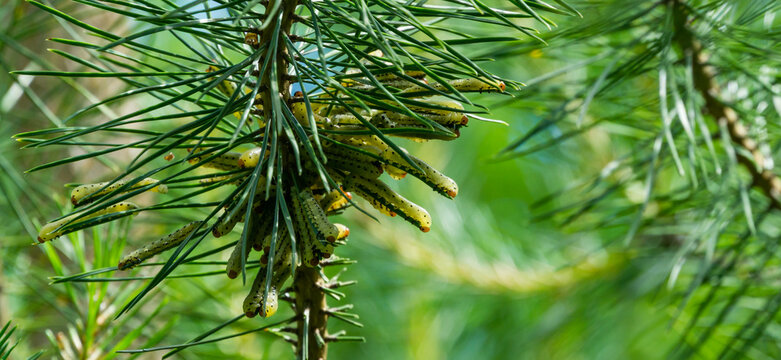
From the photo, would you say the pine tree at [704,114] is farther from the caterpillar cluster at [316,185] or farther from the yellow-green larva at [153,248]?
the yellow-green larva at [153,248]

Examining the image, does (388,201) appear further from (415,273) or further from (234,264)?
(415,273)

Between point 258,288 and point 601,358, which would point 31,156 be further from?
point 601,358

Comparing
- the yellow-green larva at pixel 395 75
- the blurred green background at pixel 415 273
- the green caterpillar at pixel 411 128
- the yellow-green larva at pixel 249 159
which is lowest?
the blurred green background at pixel 415 273

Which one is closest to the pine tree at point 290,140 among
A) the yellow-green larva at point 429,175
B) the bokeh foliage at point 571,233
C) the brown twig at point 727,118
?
the yellow-green larva at point 429,175

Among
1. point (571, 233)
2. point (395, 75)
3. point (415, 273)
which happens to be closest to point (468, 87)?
point (395, 75)

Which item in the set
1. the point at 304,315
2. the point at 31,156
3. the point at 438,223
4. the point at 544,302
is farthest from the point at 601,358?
the point at 304,315
